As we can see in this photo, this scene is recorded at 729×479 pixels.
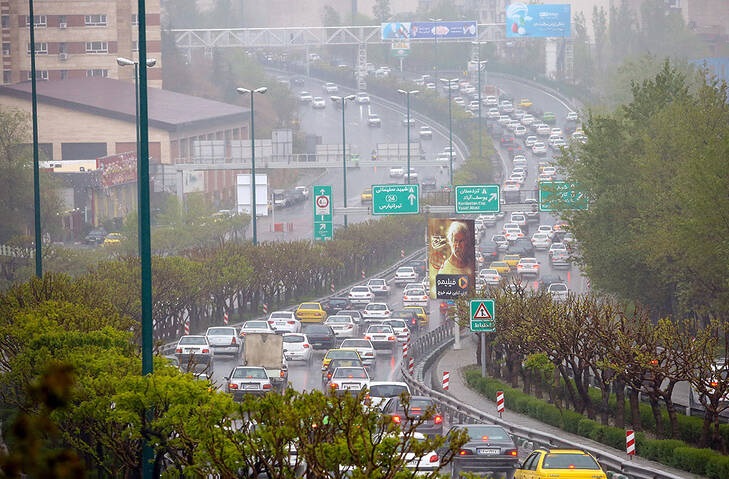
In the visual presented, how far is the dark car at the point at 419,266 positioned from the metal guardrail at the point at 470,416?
79.1 feet

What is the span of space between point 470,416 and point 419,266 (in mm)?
54316

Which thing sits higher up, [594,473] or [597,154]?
[597,154]

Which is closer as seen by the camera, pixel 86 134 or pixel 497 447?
pixel 497 447

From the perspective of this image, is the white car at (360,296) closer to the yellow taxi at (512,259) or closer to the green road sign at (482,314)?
the yellow taxi at (512,259)

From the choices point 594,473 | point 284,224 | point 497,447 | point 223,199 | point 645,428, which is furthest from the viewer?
point 223,199

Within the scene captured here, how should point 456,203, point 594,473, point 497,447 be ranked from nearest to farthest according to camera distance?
point 594,473
point 497,447
point 456,203

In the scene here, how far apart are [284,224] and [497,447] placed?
8602 centimetres

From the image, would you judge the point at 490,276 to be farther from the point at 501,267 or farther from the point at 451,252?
the point at 451,252

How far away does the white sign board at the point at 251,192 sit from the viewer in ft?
257

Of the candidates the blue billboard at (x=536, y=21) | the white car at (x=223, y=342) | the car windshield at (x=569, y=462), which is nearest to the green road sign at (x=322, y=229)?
the white car at (x=223, y=342)

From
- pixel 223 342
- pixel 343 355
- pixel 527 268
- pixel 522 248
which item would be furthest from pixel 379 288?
pixel 343 355

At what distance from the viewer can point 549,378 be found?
38344mm

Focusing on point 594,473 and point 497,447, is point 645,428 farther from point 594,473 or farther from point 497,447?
point 594,473

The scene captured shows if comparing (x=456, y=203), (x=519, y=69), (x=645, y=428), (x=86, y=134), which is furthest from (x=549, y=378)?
(x=519, y=69)
